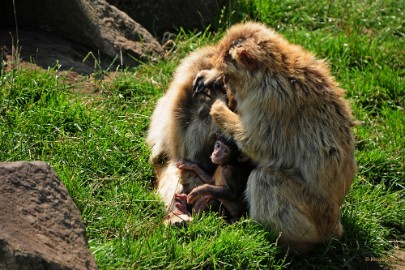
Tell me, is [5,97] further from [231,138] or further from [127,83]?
[231,138]

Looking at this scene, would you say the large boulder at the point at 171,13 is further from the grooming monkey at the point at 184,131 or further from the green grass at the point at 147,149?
the grooming monkey at the point at 184,131

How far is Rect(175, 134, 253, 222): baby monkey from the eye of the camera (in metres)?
6.70

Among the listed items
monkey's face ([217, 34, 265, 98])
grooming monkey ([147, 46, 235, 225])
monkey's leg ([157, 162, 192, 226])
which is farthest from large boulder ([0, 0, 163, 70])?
monkey's face ([217, 34, 265, 98])

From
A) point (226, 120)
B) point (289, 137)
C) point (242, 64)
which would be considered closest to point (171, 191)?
point (226, 120)

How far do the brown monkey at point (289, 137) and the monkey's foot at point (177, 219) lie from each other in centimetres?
51

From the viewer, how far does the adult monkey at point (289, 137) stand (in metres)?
6.43

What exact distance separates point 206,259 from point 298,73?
5.55 ft

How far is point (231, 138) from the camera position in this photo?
265 inches

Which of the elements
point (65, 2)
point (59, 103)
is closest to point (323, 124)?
point (59, 103)

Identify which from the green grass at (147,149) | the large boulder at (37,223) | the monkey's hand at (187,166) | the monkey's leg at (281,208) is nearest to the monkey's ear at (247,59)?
the monkey's leg at (281,208)

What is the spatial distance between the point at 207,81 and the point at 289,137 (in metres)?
0.89

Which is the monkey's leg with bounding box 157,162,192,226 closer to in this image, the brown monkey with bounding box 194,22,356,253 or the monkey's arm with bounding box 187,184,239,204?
the monkey's arm with bounding box 187,184,239,204

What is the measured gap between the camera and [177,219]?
649 centimetres

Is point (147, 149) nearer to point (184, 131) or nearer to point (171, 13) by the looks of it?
point (184, 131)
